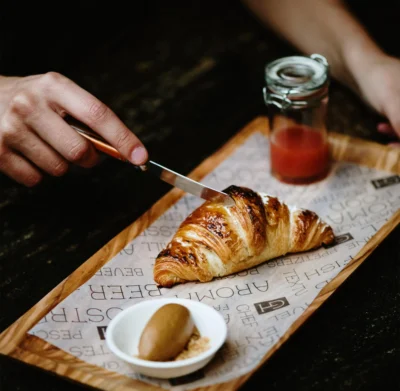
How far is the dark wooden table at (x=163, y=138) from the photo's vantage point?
1422mm

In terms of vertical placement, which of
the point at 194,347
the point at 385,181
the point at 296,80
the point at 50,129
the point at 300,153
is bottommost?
the point at 385,181

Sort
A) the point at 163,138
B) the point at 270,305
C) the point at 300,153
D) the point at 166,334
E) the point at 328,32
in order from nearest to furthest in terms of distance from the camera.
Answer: the point at 166,334
the point at 270,305
the point at 300,153
the point at 163,138
the point at 328,32

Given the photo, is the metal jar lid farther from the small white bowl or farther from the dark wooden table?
the small white bowl

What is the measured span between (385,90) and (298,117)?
35cm

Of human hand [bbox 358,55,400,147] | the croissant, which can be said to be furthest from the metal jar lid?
the croissant

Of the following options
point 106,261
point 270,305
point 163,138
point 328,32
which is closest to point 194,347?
point 270,305

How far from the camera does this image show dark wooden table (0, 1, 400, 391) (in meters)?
1.42

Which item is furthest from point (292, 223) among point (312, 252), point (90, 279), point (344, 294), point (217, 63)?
point (217, 63)

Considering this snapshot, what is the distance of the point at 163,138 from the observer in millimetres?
2350

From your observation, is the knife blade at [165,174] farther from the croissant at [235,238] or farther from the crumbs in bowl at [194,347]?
the crumbs in bowl at [194,347]

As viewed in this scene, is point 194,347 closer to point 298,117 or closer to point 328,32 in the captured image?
point 298,117

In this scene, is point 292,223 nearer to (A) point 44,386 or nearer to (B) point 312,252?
(B) point 312,252

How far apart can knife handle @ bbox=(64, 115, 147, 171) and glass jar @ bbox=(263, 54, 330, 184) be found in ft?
1.73

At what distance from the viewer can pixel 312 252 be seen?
175 cm
